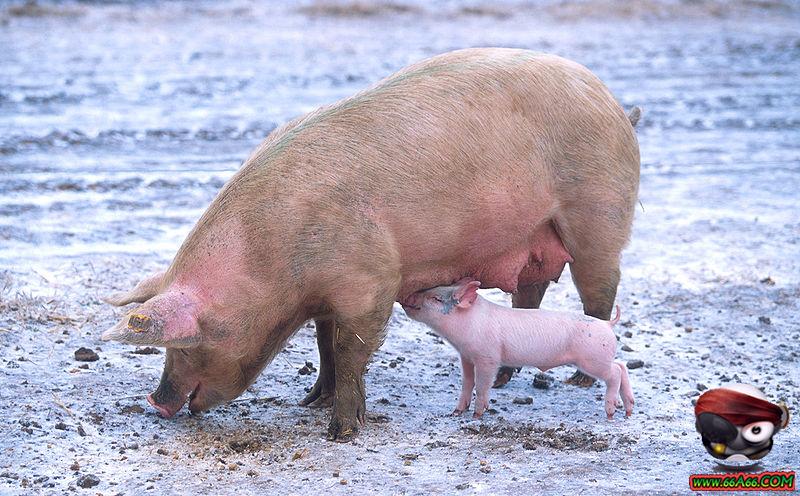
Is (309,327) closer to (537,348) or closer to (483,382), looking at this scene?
(483,382)

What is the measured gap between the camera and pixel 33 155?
1005 centimetres

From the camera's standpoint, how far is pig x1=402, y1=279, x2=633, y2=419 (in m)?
5.17

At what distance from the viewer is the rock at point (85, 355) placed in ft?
19.0

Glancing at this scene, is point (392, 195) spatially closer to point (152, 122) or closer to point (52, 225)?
point (52, 225)

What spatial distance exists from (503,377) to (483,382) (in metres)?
0.71

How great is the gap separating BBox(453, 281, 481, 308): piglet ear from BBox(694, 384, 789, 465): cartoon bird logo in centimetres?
145

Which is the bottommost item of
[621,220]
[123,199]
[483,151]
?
[123,199]

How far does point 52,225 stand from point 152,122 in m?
3.35

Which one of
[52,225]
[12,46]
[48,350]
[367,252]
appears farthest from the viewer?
[12,46]

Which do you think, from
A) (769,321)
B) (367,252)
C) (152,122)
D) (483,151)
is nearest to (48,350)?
(367,252)

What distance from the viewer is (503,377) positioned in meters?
5.95

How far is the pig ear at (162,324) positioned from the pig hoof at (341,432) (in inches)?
30.6

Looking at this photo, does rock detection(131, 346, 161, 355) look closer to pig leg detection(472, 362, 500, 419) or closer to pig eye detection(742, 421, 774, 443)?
pig leg detection(472, 362, 500, 419)

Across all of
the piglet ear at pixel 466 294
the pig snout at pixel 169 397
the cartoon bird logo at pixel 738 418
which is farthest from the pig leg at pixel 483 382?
the cartoon bird logo at pixel 738 418
